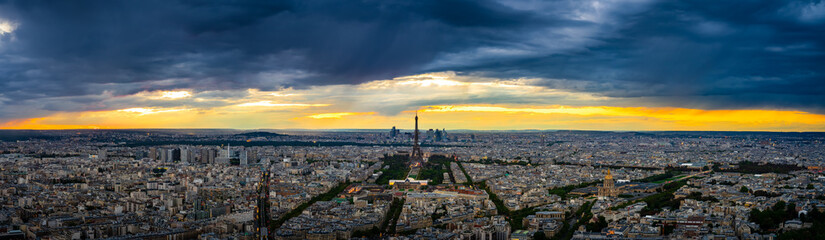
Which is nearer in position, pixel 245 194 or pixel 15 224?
pixel 15 224

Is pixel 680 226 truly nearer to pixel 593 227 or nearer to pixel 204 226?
pixel 593 227

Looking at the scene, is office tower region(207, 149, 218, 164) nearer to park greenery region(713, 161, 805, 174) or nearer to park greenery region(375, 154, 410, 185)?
park greenery region(375, 154, 410, 185)

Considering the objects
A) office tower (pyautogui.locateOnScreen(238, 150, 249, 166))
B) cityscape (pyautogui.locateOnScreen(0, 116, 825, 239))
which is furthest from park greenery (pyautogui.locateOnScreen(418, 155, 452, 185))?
office tower (pyautogui.locateOnScreen(238, 150, 249, 166))

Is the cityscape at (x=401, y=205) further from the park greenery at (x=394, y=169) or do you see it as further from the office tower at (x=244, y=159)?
the office tower at (x=244, y=159)

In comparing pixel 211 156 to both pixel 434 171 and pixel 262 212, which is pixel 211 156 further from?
pixel 262 212

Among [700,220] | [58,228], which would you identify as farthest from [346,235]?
[700,220]

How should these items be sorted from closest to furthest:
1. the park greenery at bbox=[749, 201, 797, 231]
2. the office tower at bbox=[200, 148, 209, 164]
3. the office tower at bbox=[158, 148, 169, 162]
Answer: the park greenery at bbox=[749, 201, 797, 231]
the office tower at bbox=[200, 148, 209, 164]
the office tower at bbox=[158, 148, 169, 162]

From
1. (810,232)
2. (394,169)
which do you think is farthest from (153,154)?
(810,232)

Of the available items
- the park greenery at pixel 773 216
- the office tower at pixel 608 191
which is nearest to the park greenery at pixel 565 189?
the office tower at pixel 608 191
